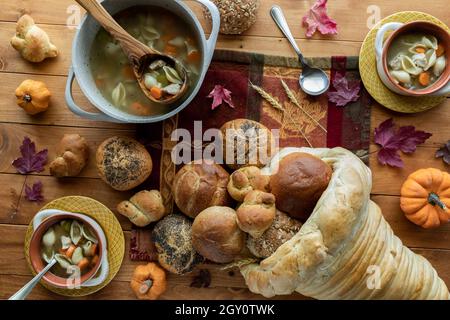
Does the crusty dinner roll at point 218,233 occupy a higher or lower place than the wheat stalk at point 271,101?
lower

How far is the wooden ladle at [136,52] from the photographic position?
184cm

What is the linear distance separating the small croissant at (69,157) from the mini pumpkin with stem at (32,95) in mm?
202

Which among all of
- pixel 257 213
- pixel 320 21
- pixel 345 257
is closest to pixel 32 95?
pixel 257 213

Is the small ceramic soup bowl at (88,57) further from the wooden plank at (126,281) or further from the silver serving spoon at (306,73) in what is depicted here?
the wooden plank at (126,281)

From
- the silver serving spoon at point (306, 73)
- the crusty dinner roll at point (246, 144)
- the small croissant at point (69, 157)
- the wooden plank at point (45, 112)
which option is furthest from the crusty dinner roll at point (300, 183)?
the wooden plank at point (45, 112)

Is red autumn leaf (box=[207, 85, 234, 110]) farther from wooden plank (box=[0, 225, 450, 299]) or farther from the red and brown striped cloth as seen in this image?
wooden plank (box=[0, 225, 450, 299])

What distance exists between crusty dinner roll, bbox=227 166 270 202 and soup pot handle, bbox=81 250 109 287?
643 mm

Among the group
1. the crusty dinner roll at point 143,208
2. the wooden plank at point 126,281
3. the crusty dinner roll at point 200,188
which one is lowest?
the wooden plank at point 126,281

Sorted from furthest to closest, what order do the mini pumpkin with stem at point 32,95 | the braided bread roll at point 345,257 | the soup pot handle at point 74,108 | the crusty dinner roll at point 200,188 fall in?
the mini pumpkin with stem at point 32,95 < the crusty dinner roll at point 200,188 < the soup pot handle at point 74,108 < the braided bread roll at point 345,257

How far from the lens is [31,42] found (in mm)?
2170

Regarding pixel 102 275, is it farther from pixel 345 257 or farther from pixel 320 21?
pixel 320 21

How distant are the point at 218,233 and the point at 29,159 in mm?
1022

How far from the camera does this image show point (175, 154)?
7.30 ft
